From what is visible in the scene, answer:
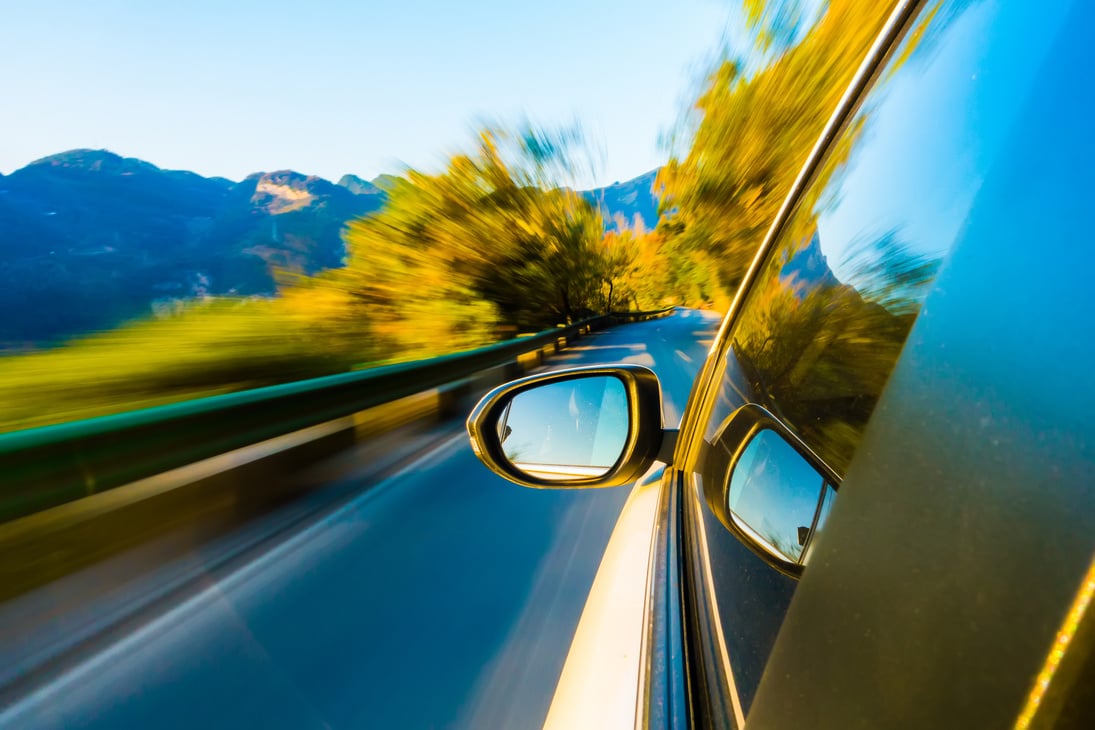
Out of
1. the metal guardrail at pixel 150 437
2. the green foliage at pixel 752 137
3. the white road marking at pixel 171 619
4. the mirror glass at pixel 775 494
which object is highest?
the green foliage at pixel 752 137

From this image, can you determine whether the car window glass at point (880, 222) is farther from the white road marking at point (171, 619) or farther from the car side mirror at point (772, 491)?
the white road marking at point (171, 619)

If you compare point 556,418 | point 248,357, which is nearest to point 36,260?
point 248,357

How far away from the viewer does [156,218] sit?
149m

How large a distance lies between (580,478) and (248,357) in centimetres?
561

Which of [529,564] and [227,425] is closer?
[529,564]

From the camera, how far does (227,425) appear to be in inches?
154

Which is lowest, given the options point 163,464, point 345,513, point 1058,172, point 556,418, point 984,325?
point 345,513

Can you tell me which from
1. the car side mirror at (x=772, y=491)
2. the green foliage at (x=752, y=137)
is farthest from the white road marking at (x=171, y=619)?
the green foliage at (x=752, y=137)

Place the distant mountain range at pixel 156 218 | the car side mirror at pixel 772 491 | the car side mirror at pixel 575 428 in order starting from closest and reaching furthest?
the car side mirror at pixel 772 491, the car side mirror at pixel 575 428, the distant mountain range at pixel 156 218

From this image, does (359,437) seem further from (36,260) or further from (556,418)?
(36,260)

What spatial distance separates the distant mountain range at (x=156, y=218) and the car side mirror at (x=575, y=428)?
1108 inches

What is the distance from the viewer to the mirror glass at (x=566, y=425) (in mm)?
2160

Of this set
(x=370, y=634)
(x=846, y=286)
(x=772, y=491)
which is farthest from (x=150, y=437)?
(x=846, y=286)

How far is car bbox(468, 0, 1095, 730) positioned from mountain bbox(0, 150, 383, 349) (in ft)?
203
